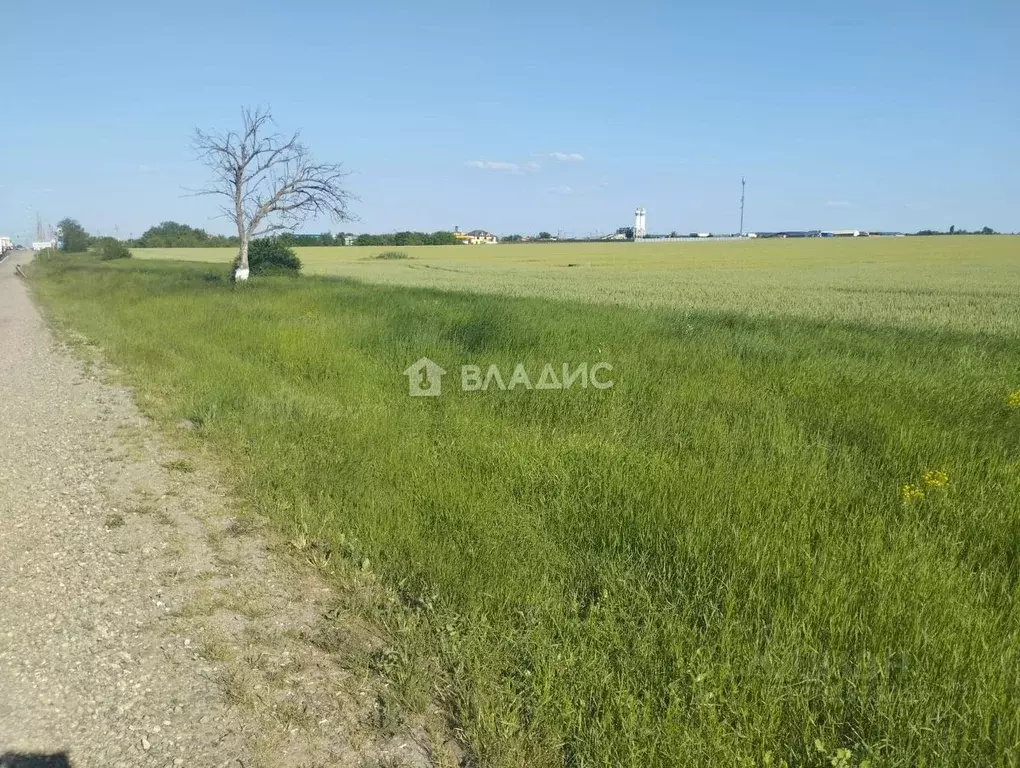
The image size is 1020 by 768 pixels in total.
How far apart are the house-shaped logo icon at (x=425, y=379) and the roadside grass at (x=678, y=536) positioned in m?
0.23

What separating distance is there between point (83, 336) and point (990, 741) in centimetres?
1560

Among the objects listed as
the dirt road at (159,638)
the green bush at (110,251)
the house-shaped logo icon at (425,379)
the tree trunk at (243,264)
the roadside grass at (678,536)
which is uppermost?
the green bush at (110,251)

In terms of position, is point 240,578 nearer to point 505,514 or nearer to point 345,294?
point 505,514

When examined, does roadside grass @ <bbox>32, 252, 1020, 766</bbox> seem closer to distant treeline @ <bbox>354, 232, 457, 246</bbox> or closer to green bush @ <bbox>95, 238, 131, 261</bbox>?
green bush @ <bbox>95, 238, 131, 261</bbox>

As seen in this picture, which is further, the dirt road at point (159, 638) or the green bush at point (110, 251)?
the green bush at point (110, 251)

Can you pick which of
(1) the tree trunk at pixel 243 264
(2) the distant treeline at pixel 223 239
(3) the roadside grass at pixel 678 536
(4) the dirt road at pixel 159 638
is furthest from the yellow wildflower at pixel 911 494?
(2) the distant treeline at pixel 223 239

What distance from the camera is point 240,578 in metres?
3.55

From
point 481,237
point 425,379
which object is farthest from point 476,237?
point 425,379

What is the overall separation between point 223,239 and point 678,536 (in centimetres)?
11974

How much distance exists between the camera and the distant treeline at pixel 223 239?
10319 cm

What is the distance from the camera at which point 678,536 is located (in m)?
3.48

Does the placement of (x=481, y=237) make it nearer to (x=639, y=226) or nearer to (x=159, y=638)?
(x=639, y=226)

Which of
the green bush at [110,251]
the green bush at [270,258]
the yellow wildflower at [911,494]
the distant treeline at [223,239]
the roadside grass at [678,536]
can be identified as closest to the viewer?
the roadside grass at [678,536]

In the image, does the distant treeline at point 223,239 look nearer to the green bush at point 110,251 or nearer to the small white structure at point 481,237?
the small white structure at point 481,237
